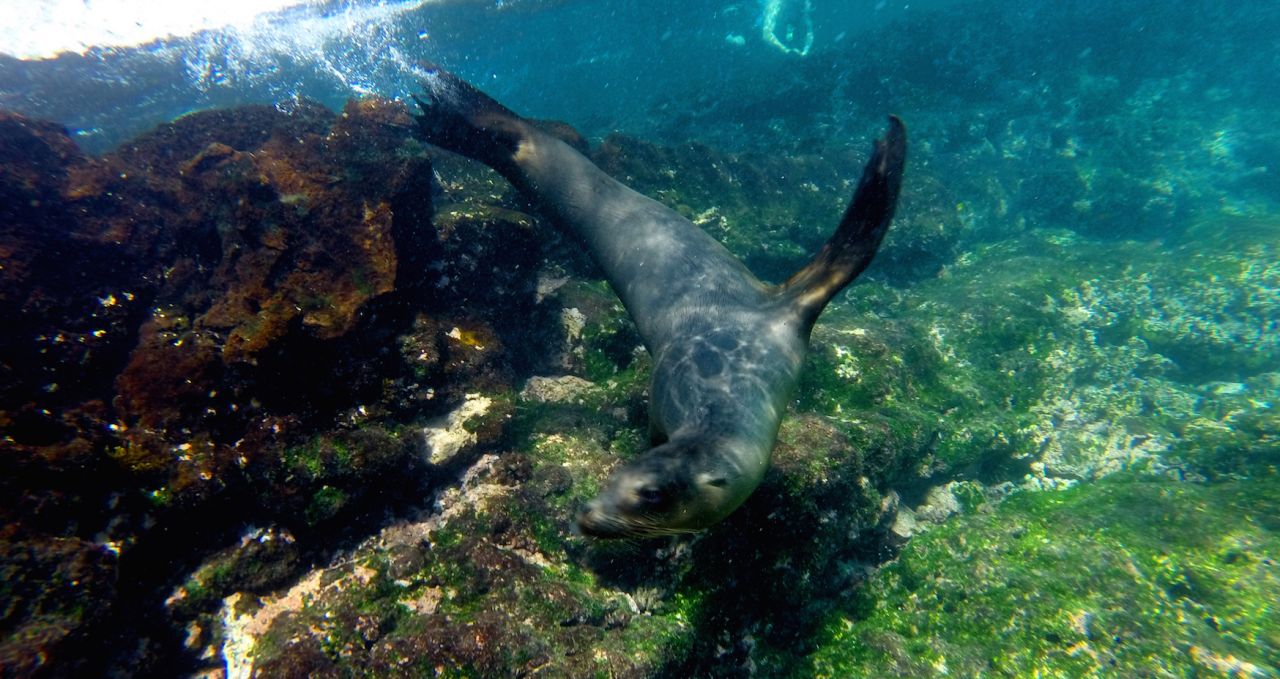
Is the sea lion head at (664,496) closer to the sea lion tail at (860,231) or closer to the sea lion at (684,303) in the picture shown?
the sea lion at (684,303)

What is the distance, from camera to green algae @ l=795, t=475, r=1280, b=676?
3.58m

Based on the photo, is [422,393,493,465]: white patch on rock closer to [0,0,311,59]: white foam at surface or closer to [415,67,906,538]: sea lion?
[415,67,906,538]: sea lion

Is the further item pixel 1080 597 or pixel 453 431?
pixel 453 431

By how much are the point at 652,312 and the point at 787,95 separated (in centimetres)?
1719

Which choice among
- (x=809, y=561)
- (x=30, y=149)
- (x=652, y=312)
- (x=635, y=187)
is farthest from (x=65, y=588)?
(x=30, y=149)

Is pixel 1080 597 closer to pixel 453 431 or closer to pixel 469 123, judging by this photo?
pixel 453 431

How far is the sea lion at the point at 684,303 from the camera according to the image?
1863mm

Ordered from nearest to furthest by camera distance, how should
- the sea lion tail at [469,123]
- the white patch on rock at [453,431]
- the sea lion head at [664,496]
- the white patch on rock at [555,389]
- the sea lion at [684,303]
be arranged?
the sea lion head at [664,496]
the sea lion at [684,303]
the white patch on rock at [453,431]
the white patch on rock at [555,389]
the sea lion tail at [469,123]

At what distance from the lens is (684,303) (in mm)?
3607

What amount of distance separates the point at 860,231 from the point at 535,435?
3.28m

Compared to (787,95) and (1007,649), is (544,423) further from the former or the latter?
(787,95)

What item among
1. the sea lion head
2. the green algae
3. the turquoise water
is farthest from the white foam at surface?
the green algae

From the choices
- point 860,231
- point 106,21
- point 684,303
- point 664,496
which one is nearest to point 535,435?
point 684,303

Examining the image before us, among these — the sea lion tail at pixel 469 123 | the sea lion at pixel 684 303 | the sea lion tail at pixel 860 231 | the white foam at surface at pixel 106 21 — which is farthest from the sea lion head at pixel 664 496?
the white foam at surface at pixel 106 21
